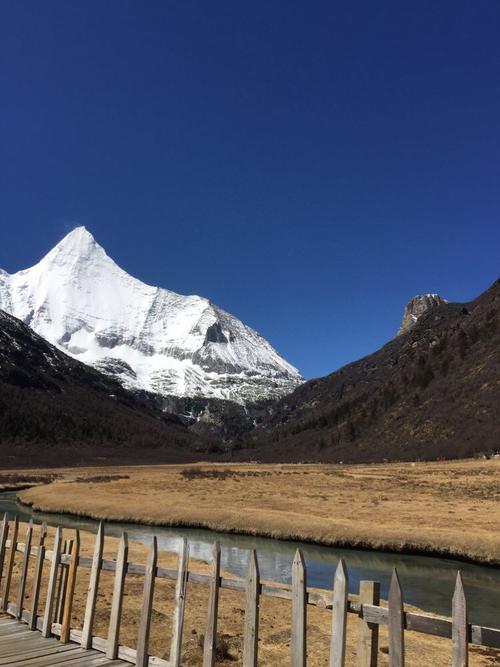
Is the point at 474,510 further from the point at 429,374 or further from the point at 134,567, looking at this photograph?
the point at 429,374

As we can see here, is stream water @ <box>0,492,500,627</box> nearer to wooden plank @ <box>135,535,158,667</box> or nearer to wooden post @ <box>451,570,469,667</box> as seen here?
wooden plank @ <box>135,535,158,667</box>

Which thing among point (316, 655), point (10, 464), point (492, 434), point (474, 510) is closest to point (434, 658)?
point (316, 655)

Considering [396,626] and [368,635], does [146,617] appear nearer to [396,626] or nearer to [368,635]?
[368,635]

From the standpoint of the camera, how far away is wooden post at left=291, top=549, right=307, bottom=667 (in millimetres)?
7598

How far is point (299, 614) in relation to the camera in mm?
7672

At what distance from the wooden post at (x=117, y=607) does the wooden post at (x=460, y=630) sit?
5.32 metres

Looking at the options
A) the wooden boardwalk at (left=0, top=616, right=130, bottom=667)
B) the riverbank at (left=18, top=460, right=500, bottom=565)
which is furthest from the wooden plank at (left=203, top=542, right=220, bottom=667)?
the riverbank at (left=18, top=460, right=500, bottom=565)

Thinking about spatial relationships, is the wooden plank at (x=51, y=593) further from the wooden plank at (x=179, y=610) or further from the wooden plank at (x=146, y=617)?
the wooden plank at (x=179, y=610)

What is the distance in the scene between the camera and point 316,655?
496 inches

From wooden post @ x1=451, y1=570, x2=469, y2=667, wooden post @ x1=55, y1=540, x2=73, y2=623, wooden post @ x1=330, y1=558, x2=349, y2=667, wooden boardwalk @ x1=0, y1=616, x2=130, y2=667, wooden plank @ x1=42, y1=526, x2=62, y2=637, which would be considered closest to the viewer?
wooden post @ x1=451, y1=570, x2=469, y2=667

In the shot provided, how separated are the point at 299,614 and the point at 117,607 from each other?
3.44 metres

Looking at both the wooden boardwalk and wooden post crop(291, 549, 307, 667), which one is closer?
wooden post crop(291, 549, 307, 667)

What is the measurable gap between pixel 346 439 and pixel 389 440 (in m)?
28.0

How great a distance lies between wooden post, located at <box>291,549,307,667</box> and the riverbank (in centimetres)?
2398
